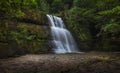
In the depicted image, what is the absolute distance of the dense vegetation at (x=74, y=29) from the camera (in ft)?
46.3

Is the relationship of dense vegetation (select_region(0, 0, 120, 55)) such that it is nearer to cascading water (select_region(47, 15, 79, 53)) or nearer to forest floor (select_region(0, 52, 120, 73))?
cascading water (select_region(47, 15, 79, 53))

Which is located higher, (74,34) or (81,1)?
(81,1)

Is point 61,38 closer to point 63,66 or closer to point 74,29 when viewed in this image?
point 74,29

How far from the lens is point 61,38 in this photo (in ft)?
75.1

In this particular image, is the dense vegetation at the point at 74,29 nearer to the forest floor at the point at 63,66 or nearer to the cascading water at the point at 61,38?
the cascading water at the point at 61,38

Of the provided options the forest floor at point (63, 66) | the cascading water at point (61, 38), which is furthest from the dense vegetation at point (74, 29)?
the forest floor at point (63, 66)

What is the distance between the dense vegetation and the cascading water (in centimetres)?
97

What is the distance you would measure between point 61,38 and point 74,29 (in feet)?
11.0

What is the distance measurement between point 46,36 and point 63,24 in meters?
5.24

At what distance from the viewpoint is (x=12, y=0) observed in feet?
24.4

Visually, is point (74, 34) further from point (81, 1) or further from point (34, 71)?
point (34, 71)

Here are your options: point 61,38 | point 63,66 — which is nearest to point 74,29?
point 61,38

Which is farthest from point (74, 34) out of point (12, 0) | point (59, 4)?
point (12, 0)

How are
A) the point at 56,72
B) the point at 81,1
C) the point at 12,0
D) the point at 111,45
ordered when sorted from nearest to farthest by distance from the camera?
the point at 56,72 < the point at 12,0 < the point at 111,45 < the point at 81,1
